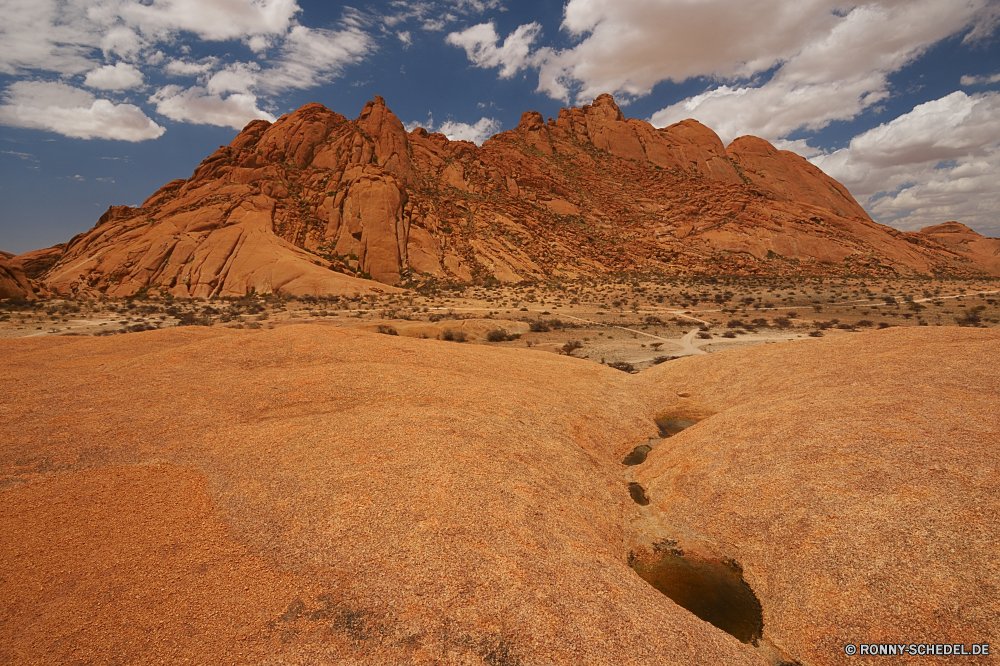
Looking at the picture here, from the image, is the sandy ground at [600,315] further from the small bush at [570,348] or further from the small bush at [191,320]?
the small bush at [191,320]

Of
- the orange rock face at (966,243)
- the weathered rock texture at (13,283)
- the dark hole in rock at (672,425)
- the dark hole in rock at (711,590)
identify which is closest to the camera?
the dark hole in rock at (711,590)

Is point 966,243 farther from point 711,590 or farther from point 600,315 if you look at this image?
point 711,590

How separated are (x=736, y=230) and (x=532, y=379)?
74.1m

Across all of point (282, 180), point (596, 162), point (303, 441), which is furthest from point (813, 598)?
point (596, 162)

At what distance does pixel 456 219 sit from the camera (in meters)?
66.6

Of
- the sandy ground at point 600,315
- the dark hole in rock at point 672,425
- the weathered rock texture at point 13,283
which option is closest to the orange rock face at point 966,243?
the sandy ground at point 600,315

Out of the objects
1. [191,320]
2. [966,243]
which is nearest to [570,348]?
[191,320]

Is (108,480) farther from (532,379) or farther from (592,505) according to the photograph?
(532,379)

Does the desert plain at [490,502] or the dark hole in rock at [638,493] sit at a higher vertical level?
the desert plain at [490,502]

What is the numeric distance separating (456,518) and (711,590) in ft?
11.0

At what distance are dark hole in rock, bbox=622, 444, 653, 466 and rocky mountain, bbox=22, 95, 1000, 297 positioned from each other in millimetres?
40474

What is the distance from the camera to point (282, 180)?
207 ft

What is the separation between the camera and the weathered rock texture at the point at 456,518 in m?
3.89

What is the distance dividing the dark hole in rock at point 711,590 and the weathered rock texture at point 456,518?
201 millimetres
